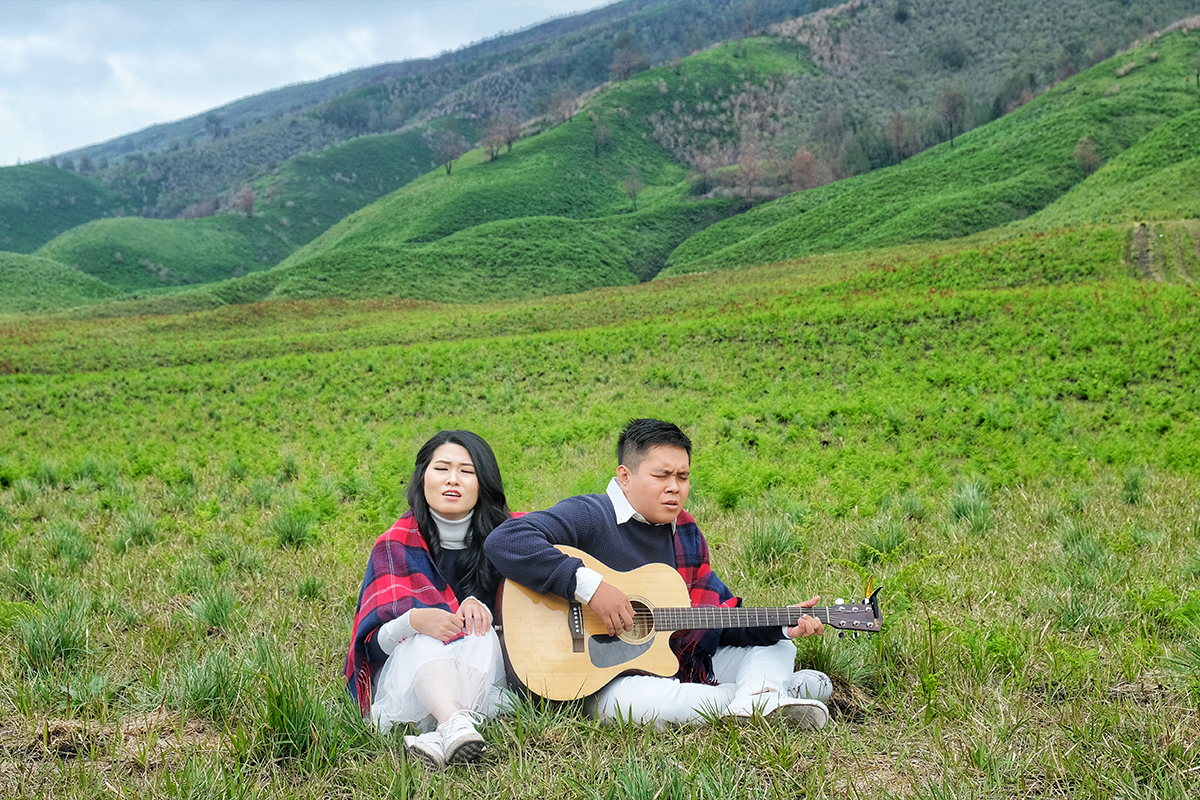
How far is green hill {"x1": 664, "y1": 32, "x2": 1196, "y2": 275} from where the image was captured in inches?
2451

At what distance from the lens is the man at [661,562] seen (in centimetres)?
347

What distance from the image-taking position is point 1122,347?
61.1ft

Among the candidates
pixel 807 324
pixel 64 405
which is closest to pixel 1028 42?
pixel 807 324

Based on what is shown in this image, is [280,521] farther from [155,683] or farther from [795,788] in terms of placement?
[795,788]

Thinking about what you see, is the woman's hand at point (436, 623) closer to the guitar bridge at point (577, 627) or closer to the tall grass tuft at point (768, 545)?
the guitar bridge at point (577, 627)

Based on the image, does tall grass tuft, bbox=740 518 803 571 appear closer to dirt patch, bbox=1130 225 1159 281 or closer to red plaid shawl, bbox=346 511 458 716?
red plaid shawl, bbox=346 511 458 716

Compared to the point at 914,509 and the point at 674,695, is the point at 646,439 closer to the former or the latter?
the point at 674,695

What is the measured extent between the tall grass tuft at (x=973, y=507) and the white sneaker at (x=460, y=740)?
526cm

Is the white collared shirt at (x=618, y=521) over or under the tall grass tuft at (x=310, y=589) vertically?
over

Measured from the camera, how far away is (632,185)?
116125mm

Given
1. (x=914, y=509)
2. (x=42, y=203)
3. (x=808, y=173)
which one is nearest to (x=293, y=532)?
(x=914, y=509)

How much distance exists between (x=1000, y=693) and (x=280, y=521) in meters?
6.05

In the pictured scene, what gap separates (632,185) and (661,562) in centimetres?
11693

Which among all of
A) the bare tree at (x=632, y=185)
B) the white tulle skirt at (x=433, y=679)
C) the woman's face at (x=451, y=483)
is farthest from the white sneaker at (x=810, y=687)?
the bare tree at (x=632, y=185)
